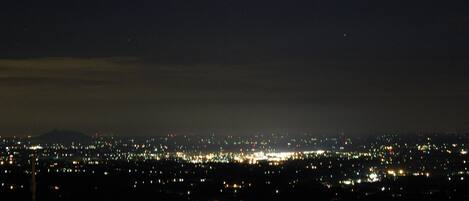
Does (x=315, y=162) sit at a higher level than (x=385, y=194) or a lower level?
higher

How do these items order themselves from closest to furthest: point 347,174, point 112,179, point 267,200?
point 267,200 < point 112,179 < point 347,174

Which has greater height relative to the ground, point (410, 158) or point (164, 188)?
point (410, 158)

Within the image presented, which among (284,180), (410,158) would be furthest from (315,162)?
(284,180)

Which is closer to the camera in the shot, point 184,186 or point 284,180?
point 184,186

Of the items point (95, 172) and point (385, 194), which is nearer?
point (385, 194)

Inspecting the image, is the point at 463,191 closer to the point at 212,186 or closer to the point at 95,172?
the point at 212,186

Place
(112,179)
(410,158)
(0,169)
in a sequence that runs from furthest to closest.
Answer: (410,158)
(0,169)
(112,179)

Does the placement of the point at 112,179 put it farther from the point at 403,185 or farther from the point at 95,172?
the point at 403,185

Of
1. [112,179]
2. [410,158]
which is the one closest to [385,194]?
[112,179]

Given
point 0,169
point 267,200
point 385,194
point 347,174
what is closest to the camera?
point 267,200
